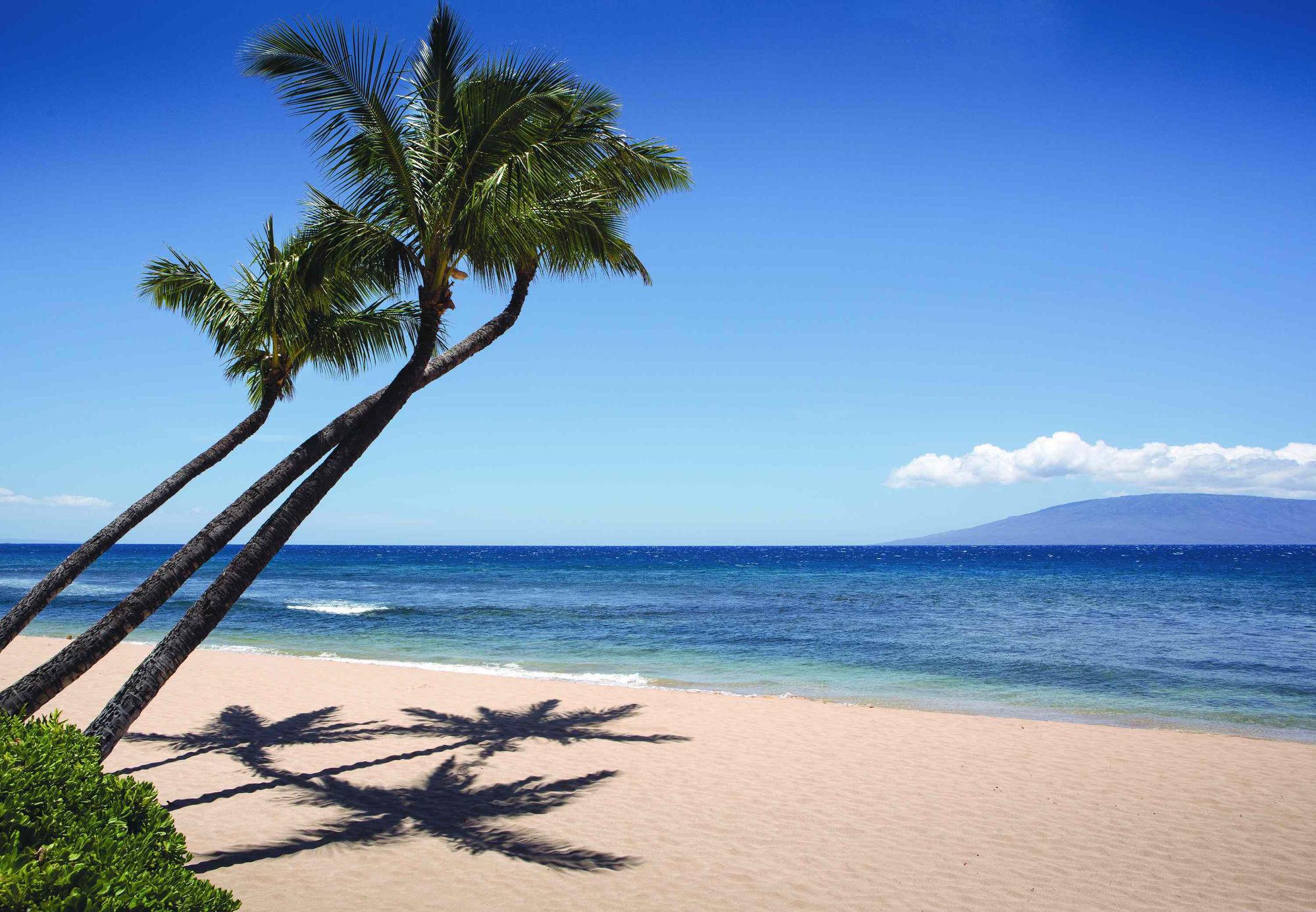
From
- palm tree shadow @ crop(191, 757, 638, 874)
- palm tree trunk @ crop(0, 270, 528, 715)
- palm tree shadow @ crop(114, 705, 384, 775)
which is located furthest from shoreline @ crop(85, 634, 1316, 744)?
palm tree trunk @ crop(0, 270, 528, 715)

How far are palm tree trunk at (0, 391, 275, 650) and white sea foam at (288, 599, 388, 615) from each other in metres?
24.8

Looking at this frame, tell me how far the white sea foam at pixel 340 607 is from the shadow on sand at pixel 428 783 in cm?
2133

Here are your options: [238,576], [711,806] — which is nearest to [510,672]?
[711,806]

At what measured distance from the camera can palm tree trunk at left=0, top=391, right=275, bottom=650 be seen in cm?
664

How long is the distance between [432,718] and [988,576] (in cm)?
5699

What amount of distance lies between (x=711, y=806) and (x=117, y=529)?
260 inches

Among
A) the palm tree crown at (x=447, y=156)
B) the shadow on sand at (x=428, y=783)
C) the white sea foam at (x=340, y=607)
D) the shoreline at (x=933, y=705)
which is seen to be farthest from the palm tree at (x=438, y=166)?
the white sea foam at (x=340, y=607)

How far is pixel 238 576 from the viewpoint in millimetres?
5227

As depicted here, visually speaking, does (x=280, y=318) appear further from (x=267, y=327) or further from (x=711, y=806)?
(x=711, y=806)

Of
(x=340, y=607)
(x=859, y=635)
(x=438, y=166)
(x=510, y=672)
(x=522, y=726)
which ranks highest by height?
(x=438, y=166)

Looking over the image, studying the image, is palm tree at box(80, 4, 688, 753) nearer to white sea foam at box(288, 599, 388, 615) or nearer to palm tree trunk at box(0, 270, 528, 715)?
palm tree trunk at box(0, 270, 528, 715)

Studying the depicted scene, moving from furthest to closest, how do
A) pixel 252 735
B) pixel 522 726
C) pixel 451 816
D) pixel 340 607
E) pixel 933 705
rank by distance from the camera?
pixel 340 607 → pixel 933 705 → pixel 522 726 → pixel 252 735 → pixel 451 816

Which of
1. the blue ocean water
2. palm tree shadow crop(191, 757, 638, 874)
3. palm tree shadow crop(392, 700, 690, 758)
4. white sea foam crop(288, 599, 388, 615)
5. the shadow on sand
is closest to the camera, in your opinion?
palm tree shadow crop(191, 757, 638, 874)

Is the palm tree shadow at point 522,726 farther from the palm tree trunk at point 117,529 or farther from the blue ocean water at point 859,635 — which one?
the palm tree trunk at point 117,529
